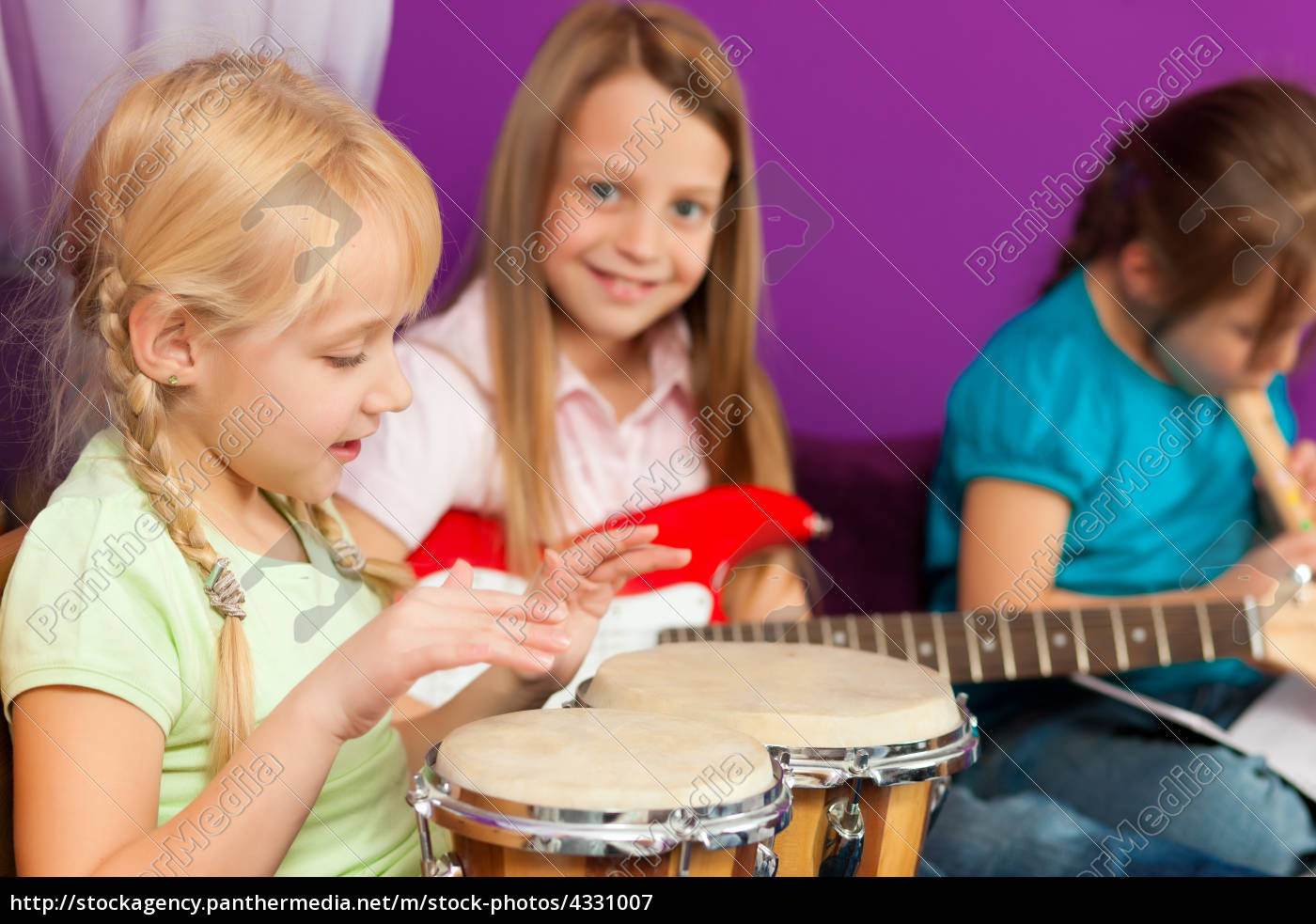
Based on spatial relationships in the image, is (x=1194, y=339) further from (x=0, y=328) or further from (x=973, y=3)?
(x=0, y=328)

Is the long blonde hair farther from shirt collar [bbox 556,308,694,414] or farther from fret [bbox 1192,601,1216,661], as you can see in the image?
fret [bbox 1192,601,1216,661]

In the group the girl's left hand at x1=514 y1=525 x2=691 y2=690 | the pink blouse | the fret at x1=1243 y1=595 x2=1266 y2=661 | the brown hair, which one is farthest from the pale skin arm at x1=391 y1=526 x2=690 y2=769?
the brown hair

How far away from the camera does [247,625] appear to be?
Result: 937mm

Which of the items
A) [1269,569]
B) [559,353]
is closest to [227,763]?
[559,353]

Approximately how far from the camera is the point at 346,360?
924mm

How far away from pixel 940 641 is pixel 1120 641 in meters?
0.21

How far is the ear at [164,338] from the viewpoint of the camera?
0.88 m

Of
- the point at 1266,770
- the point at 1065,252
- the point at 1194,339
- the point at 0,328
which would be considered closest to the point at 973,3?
the point at 1065,252

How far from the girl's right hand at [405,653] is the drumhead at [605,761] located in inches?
2.3

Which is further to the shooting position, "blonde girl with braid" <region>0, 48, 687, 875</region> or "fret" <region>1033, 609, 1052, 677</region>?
"fret" <region>1033, 609, 1052, 677</region>

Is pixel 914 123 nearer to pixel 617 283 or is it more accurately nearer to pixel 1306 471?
pixel 617 283

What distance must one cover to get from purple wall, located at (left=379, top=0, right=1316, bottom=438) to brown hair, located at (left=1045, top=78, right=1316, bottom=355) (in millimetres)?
131

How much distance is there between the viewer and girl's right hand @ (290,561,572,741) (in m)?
0.80

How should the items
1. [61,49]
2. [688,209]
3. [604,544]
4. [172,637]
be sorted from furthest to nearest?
[688,209], [61,49], [604,544], [172,637]
